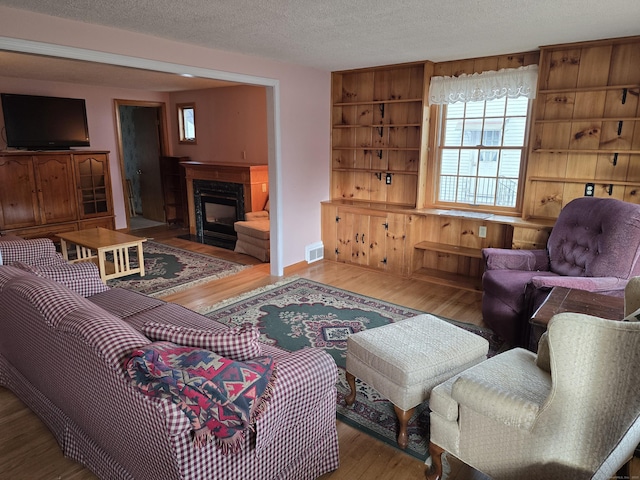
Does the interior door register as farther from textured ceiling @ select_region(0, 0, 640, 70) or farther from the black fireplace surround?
textured ceiling @ select_region(0, 0, 640, 70)

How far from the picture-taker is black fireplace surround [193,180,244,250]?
6.04 m

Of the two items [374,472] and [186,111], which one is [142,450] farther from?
[186,111]

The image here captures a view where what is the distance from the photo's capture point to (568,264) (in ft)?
10.7

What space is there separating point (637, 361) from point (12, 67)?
6.16 m

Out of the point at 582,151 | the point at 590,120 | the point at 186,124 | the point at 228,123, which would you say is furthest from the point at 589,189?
the point at 186,124

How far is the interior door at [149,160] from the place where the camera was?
299 inches

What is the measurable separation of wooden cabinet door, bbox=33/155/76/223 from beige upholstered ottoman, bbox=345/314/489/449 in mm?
5145

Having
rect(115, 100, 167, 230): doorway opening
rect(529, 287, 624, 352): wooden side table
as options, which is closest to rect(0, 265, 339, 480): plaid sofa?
rect(529, 287, 624, 352): wooden side table

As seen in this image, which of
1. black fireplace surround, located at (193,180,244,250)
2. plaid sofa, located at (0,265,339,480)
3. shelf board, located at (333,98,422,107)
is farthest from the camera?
black fireplace surround, located at (193,180,244,250)

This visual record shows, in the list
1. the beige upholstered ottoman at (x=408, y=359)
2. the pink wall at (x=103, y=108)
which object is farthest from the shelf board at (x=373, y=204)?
the pink wall at (x=103, y=108)

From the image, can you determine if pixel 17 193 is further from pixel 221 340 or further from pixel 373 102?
pixel 221 340

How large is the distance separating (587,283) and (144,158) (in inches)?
294

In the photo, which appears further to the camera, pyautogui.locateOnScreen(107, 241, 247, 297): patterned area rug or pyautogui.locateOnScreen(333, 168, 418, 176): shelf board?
pyautogui.locateOnScreen(333, 168, 418, 176): shelf board

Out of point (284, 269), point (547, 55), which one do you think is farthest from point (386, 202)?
point (547, 55)
